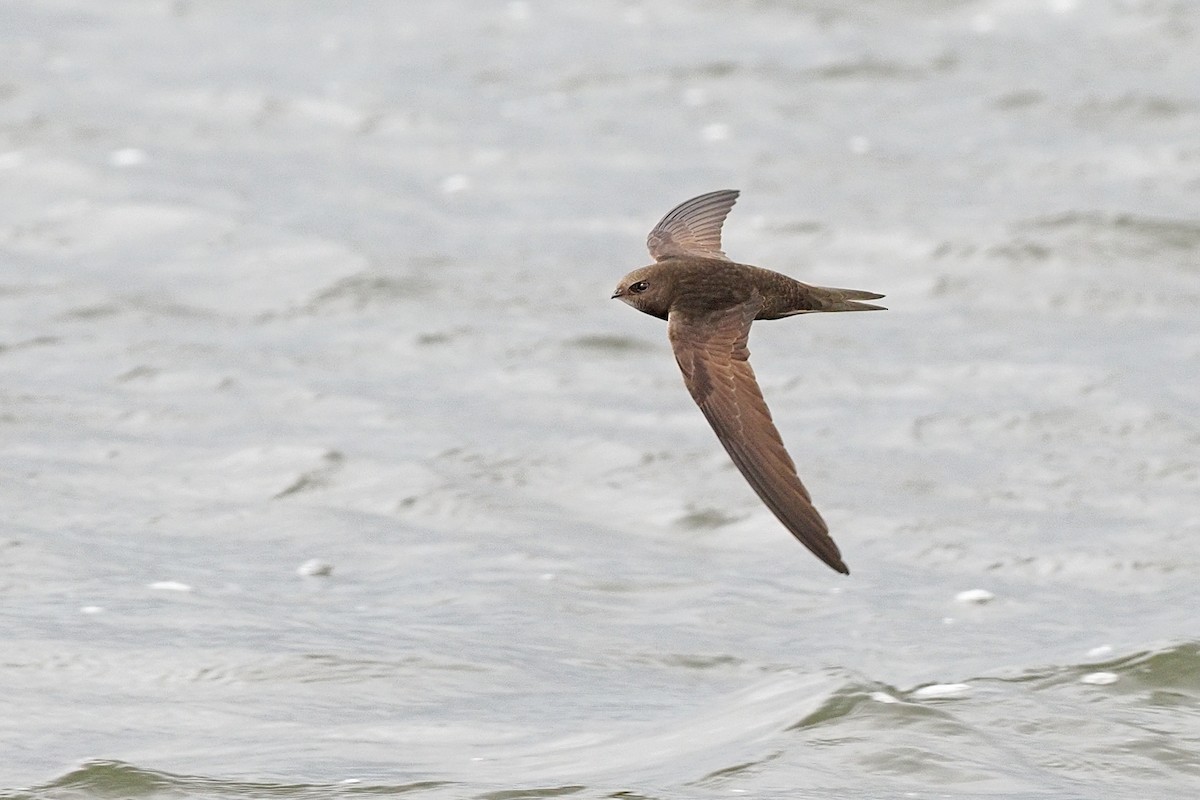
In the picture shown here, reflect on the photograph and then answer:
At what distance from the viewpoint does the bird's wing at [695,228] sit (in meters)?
6.16

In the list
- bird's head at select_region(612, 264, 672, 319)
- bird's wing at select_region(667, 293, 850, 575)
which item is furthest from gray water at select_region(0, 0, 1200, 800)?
bird's head at select_region(612, 264, 672, 319)

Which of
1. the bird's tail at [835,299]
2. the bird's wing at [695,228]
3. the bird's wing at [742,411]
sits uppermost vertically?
the bird's wing at [695,228]

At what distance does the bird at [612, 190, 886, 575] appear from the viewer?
199 inches

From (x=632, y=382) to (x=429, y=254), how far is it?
1.86 meters

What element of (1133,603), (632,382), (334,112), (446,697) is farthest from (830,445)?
(334,112)

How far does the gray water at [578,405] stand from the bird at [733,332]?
106 centimetres

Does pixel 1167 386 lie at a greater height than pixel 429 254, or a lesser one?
lesser

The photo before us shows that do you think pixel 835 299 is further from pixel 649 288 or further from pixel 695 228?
pixel 695 228

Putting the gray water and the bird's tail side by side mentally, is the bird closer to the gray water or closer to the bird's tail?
the bird's tail

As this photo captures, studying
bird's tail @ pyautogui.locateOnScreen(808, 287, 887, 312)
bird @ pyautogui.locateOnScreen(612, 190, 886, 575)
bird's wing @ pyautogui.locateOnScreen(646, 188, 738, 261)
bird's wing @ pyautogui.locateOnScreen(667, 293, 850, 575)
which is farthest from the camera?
bird's wing @ pyautogui.locateOnScreen(646, 188, 738, 261)

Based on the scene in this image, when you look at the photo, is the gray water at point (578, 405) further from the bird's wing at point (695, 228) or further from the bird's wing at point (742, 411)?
the bird's wing at point (695, 228)

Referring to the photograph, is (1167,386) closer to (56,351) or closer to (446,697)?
(446,697)

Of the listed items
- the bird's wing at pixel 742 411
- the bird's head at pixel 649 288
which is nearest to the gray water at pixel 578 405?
the bird's wing at pixel 742 411

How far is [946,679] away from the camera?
6625 mm
